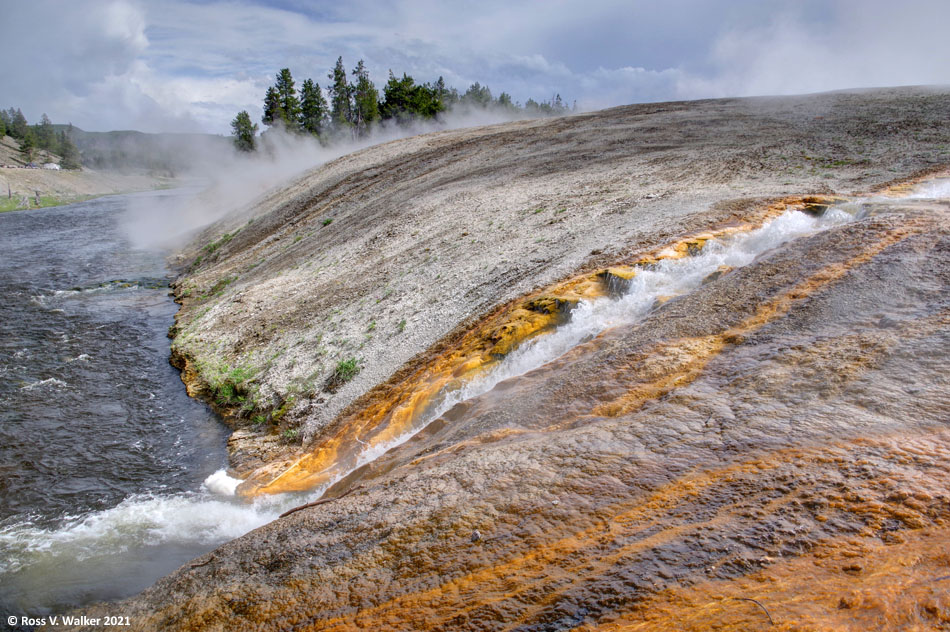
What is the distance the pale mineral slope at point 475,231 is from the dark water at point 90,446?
34.8 inches

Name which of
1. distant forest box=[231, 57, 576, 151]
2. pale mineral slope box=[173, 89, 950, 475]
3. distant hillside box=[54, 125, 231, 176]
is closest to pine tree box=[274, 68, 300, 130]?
distant forest box=[231, 57, 576, 151]

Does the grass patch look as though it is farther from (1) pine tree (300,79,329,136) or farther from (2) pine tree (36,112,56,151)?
(2) pine tree (36,112,56,151)

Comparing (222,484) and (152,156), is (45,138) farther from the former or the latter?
(222,484)

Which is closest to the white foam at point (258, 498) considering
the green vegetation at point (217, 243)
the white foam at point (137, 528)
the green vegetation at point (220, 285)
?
the white foam at point (137, 528)

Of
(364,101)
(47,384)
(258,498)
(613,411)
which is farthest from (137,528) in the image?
(364,101)

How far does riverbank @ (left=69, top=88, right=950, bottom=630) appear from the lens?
3.40 m

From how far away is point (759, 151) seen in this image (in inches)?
575

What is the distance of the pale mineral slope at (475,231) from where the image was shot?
34.0ft

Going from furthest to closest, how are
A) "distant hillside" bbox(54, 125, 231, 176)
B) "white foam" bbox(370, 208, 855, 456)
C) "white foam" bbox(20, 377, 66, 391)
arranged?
"distant hillside" bbox(54, 125, 231, 176) < "white foam" bbox(20, 377, 66, 391) < "white foam" bbox(370, 208, 855, 456)

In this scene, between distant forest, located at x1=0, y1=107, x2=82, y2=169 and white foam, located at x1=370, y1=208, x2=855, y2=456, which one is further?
distant forest, located at x1=0, y1=107, x2=82, y2=169

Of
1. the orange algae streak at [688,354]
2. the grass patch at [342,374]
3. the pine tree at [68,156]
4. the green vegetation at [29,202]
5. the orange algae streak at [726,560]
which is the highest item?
the pine tree at [68,156]

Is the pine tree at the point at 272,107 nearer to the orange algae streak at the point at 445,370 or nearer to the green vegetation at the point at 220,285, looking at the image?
the green vegetation at the point at 220,285

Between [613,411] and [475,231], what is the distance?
938 cm

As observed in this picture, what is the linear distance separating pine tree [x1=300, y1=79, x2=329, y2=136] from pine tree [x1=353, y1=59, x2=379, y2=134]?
171 inches
